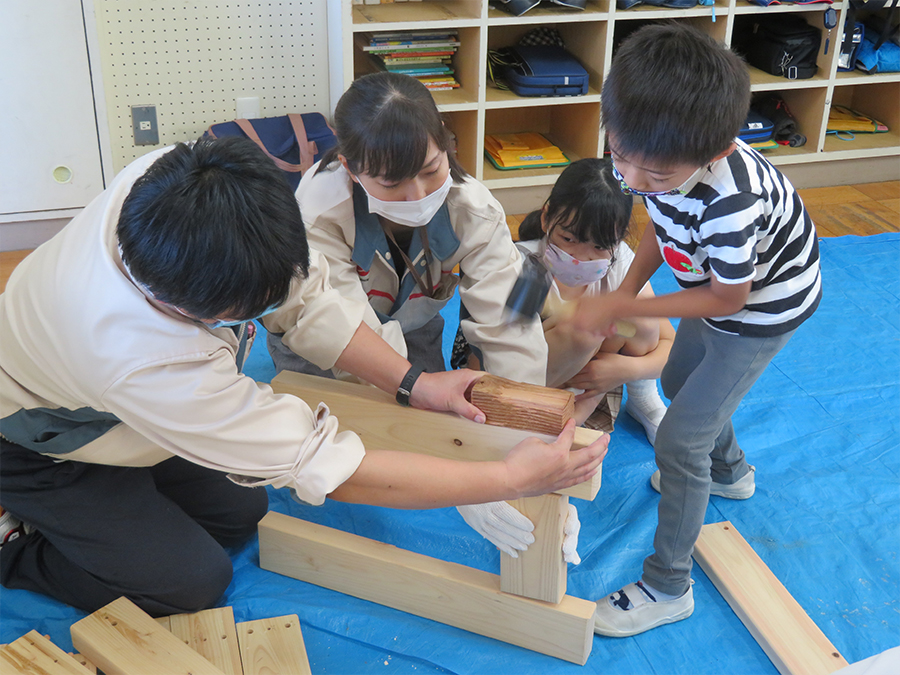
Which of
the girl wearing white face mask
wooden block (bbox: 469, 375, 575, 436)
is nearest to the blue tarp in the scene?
the girl wearing white face mask

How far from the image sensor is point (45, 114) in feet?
8.74

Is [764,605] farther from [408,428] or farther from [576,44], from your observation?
[576,44]

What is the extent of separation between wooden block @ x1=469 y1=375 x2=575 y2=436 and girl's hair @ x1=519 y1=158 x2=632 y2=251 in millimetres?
522

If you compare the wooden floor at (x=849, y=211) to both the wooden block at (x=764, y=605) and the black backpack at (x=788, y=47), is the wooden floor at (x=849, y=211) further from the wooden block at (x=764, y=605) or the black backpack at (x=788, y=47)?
the wooden block at (x=764, y=605)

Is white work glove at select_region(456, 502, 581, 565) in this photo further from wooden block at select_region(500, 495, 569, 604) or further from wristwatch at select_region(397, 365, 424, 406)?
wristwatch at select_region(397, 365, 424, 406)

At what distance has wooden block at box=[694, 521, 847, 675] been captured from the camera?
1394mm

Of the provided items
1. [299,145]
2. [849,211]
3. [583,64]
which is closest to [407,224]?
[299,145]

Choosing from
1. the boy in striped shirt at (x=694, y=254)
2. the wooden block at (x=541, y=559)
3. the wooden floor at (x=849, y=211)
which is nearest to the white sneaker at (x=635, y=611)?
the boy in striped shirt at (x=694, y=254)

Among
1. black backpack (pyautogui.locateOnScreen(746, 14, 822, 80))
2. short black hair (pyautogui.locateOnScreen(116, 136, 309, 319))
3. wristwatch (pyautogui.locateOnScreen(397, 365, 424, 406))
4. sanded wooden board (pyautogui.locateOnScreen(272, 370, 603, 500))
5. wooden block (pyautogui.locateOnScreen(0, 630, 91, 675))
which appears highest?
black backpack (pyautogui.locateOnScreen(746, 14, 822, 80))

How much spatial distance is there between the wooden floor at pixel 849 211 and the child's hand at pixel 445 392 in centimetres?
173

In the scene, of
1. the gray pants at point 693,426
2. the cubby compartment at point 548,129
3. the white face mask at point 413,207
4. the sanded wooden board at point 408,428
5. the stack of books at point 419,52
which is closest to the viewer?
the sanded wooden board at point 408,428

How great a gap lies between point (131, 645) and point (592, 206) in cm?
117

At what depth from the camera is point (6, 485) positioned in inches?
54.3

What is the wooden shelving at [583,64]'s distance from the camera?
9.47 ft
